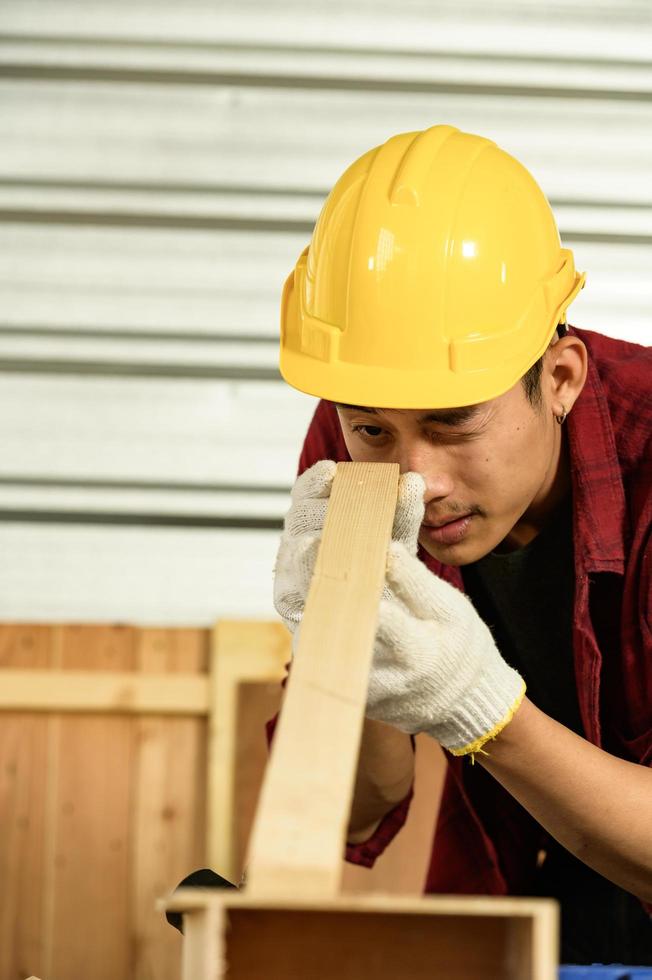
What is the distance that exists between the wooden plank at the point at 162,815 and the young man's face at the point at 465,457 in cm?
176

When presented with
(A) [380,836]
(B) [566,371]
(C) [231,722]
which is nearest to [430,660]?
(B) [566,371]

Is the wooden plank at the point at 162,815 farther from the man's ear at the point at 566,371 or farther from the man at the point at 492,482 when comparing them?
the man's ear at the point at 566,371

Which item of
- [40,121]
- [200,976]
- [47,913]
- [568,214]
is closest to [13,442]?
[40,121]

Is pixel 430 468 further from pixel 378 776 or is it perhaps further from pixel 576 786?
pixel 378 776

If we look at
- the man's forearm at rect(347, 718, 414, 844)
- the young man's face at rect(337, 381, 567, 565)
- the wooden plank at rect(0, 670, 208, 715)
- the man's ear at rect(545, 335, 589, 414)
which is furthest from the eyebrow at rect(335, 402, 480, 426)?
the wooden plank at rect(0, 670, 208, 715)

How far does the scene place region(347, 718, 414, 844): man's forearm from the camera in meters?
2.26

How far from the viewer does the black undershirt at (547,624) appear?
7.06ft

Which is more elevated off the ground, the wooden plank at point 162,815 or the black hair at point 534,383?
the black hair at point 534,383

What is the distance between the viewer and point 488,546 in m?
1.93

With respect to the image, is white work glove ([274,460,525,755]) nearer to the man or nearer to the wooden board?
A: the man

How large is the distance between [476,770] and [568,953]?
0.39 metres

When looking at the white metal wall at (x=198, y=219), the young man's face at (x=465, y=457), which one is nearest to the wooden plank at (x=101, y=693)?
the white metal wall at (x=198, y=219)

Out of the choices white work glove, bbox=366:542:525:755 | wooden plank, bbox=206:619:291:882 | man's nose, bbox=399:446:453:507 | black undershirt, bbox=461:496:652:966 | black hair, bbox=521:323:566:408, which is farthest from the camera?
wooden plank, bbox=206:619:291:882

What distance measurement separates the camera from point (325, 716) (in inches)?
47.2
